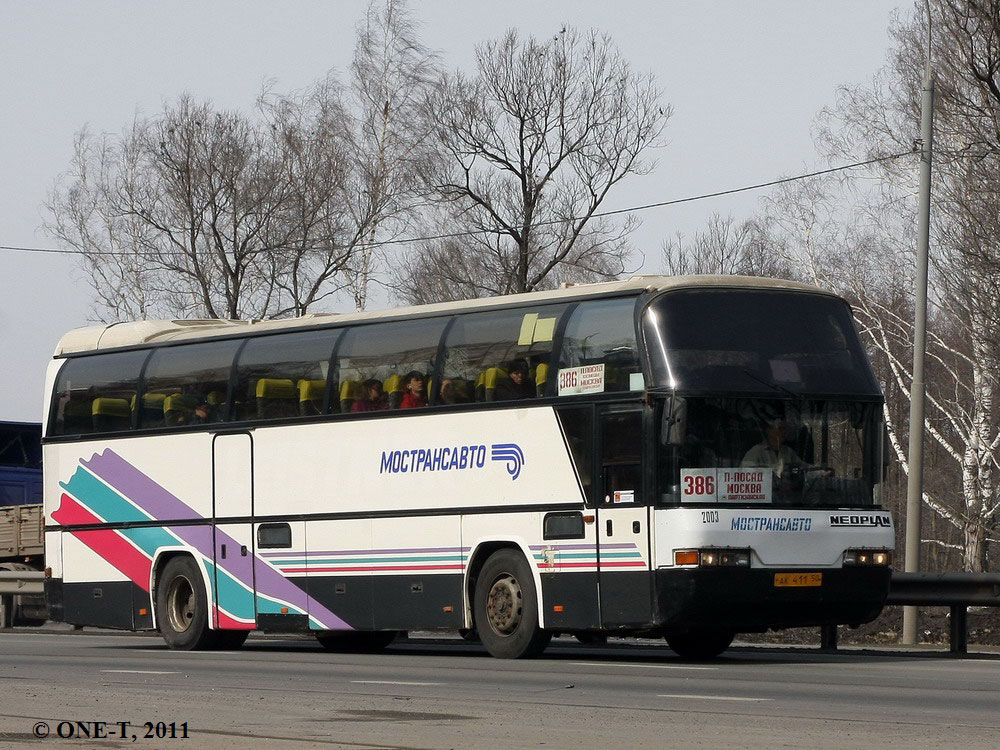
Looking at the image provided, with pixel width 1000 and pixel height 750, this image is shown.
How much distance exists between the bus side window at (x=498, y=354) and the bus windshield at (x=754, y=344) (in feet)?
4.54

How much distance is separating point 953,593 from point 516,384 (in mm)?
5232

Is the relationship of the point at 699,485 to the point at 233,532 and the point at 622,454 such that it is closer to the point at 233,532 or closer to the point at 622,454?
the point at 622,454

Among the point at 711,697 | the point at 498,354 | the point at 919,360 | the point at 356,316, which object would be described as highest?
the point at 356,316

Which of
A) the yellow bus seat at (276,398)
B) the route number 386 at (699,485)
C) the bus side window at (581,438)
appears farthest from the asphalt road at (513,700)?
the yellow bus seat at (276,398)

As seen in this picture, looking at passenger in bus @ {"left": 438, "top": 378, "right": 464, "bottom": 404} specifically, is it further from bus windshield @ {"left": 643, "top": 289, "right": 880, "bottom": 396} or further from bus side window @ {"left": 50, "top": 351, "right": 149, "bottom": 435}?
bus side window @ {"left": 50, "top": 351, "right": 149, "bottom": 435}

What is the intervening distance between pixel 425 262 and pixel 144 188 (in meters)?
8.57

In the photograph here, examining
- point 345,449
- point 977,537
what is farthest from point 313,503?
point 977,537

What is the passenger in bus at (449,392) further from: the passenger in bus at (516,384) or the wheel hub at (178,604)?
the wheel hub at (178,604)

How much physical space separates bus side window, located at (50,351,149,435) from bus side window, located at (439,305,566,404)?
539 cm

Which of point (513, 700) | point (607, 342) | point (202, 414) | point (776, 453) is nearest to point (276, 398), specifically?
point (202, 414)

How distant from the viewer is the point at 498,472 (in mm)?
18422

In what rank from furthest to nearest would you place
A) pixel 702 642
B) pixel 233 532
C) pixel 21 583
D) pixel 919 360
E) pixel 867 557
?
pixel 21 583
pixel 919 360
pixel 233 532
pixel 702 642
pixel 867 557

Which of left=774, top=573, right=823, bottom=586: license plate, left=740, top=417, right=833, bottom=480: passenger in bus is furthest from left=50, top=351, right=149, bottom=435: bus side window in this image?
left=774, top=573, right=823, bottom=586: license plate

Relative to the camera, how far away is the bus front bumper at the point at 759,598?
16703 millimetres
